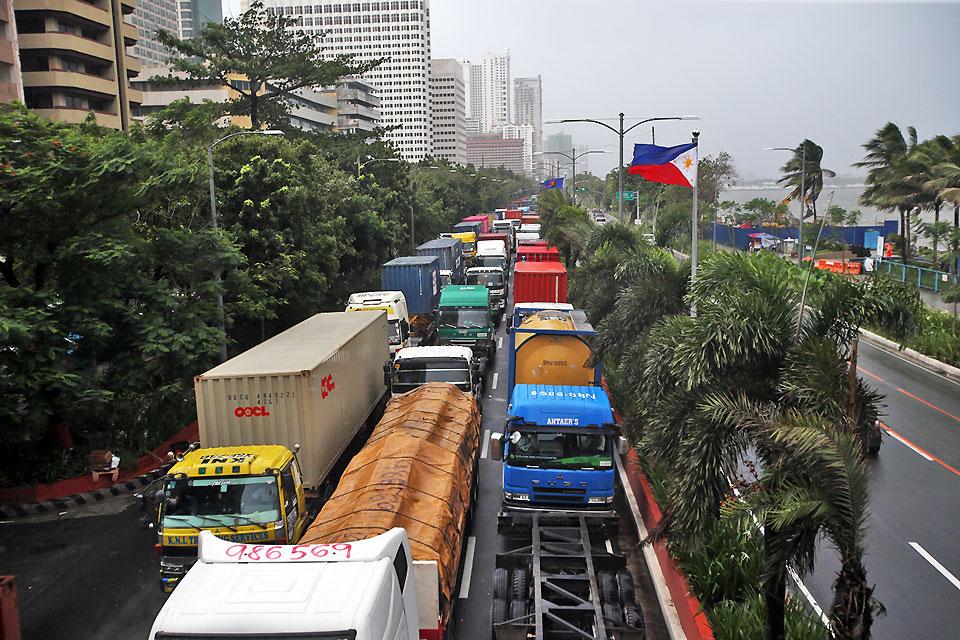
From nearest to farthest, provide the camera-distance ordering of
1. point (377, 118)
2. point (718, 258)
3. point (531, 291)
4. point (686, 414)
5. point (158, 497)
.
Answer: point (686, 414)
point (158, 497)
point (718, 258)
point (531, 291)
point (377, 118)

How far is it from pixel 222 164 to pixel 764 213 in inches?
2861

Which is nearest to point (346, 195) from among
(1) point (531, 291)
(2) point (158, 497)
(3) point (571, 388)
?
(1) point (531, 291)

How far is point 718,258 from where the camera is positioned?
1266 centimetres

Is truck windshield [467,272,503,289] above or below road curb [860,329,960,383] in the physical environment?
above

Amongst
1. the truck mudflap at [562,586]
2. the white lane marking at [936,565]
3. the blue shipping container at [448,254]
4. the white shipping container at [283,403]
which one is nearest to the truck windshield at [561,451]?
the truck mudflap at [562,586]

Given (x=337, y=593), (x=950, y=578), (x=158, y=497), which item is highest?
(x=337, y=593)

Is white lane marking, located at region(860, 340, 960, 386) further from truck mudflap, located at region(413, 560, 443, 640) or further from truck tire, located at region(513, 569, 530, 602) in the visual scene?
truck mudflap, located at region(413, 560, 443, 640)

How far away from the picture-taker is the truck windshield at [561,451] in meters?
13.6

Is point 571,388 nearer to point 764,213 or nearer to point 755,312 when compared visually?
point 755,312

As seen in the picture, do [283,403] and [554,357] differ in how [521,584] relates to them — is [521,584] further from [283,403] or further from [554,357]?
[554,357]

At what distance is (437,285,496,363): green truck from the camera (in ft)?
93.7

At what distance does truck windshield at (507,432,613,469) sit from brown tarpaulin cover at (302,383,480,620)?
3.43 ft

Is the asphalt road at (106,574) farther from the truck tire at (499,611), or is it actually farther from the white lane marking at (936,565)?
the white lane marking at (936,565)

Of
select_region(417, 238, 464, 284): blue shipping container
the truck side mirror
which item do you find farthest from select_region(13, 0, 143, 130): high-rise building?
the truck side mirror
